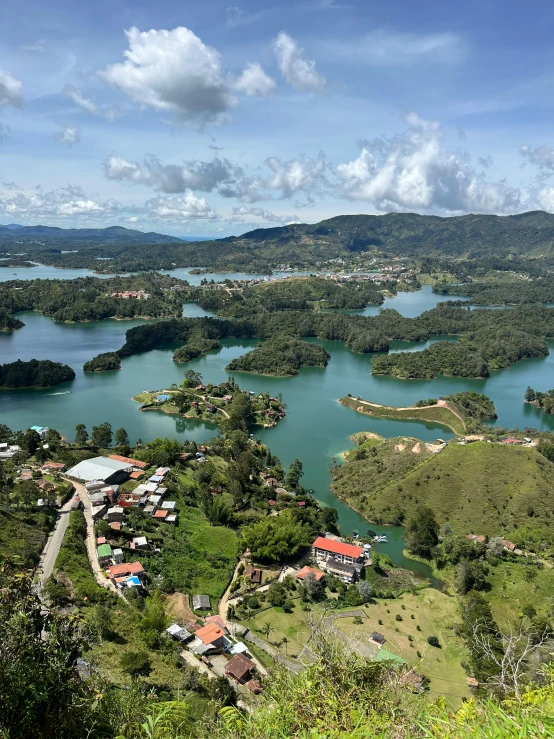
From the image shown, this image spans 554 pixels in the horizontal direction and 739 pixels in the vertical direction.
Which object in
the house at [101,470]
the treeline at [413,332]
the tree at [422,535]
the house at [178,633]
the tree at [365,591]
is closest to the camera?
the house at [178,633]

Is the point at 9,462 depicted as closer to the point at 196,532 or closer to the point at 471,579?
the point at 196,532

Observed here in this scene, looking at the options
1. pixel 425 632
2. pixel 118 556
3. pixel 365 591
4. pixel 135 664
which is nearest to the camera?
pixel 135 664

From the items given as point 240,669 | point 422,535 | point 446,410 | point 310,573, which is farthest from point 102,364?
point 240,669

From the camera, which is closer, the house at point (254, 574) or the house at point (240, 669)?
the house at point (240, 669)

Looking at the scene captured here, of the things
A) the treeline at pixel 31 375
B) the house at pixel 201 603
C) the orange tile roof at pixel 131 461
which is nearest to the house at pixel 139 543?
the house at pixel 201 603

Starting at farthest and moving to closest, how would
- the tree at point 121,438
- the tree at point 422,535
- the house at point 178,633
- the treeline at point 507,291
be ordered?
the treeline at point 507,291 < the tree at point 121,438 < the tree at point 422,535 < the house at point 178,633

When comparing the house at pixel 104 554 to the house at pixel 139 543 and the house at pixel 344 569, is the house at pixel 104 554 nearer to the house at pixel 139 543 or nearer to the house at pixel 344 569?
the house at pixel 139 543

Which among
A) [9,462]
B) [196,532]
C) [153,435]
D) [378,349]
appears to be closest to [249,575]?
[196,532]

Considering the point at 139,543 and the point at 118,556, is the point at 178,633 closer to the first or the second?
the point at 118,556
